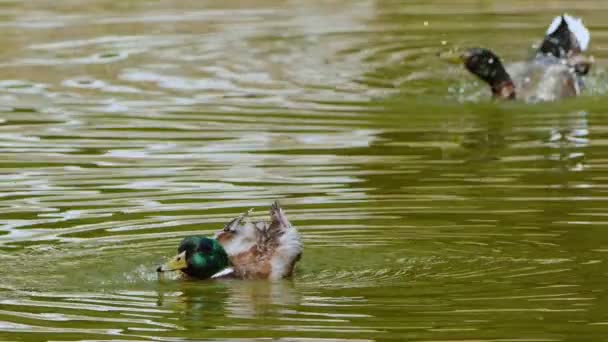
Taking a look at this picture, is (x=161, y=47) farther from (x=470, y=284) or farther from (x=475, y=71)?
(x=470, y=284)

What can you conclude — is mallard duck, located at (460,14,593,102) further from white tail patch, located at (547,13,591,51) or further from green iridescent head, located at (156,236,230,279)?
green iridescent head, located at (156,236,230,279)

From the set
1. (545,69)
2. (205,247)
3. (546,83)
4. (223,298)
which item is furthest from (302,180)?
(545,69)

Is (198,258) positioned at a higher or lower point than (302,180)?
lower

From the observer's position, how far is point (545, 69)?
1584 cm

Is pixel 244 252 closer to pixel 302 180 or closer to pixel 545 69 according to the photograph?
pixel 302 180

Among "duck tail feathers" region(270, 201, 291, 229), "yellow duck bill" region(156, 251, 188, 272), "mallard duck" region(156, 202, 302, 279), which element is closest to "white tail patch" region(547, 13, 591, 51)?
"mallard duck" region(156, 202, 302, 279)

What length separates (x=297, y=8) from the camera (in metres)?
21.7

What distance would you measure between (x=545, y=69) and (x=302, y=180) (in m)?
4.82

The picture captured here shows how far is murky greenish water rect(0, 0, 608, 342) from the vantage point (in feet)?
27.4

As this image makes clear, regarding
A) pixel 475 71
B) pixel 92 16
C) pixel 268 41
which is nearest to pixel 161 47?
pixel 268 41

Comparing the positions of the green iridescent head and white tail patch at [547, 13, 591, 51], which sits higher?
white tail patch at [547, 13, 591, 51]

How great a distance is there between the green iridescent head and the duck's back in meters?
6.62

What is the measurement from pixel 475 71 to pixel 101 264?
7084mm

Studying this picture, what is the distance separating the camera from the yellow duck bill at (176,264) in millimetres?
8914
